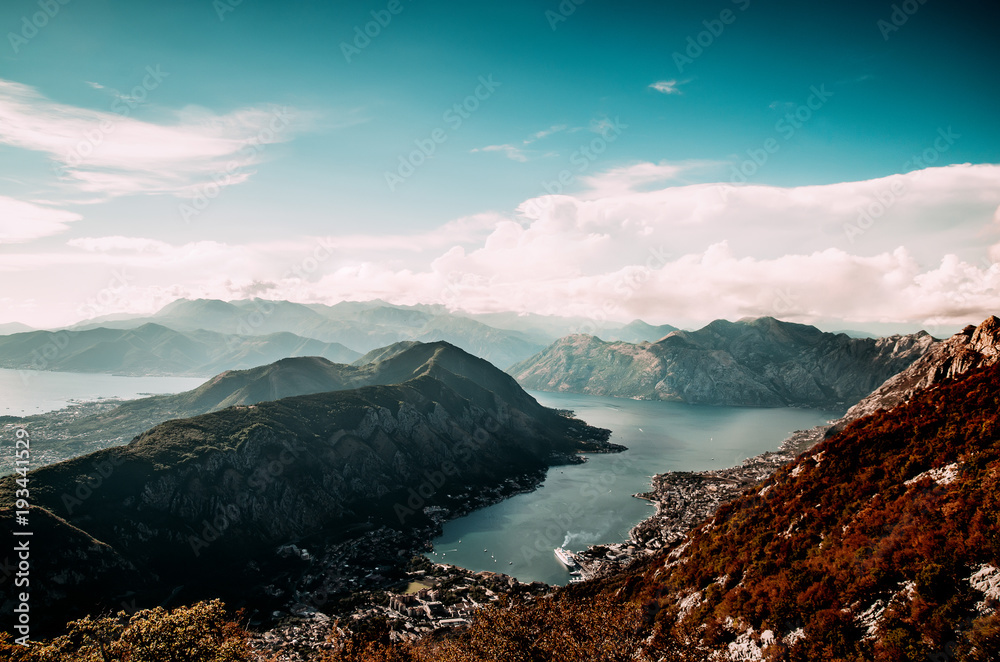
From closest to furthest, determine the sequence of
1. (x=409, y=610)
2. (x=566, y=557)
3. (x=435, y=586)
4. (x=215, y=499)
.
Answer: (x=409, y=610), (x=435, y=586), (x=566, y=557), (x=215, y=499)

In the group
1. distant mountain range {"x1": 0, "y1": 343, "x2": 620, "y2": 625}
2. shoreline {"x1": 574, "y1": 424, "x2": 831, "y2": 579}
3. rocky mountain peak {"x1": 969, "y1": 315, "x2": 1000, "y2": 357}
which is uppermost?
rocky mountain peak {"x1": 969, "y1": 315, "x2": 1000, "y2": 357}

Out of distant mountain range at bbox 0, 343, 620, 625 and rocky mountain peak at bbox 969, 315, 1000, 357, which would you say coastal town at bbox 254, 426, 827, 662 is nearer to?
distant mountain range at bbox 0, 343, 620, 625

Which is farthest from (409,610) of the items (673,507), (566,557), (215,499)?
(673,507)

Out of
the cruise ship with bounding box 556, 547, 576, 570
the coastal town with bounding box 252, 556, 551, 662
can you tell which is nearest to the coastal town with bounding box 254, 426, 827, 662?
the coastal town with bounding box 252, 556, 551, 662

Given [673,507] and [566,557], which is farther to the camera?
[673,507]

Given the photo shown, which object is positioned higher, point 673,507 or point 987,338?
point 987,338

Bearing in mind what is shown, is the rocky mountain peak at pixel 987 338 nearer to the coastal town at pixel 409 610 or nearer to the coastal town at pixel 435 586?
the coastal town at pixel 435 586

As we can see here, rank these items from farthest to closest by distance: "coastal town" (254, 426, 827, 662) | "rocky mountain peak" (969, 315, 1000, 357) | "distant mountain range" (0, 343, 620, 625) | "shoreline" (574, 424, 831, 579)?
1. "shoreline" (574, 424, 831, 579)
2. "distant mountain range" (0, 343, 620, 625)
3. "coastal town" (254, 426, 827, 662)
4. "rocky mountain peak" (969, 315, 1000, 357)

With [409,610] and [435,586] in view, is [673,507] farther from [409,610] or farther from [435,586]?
[409,610]

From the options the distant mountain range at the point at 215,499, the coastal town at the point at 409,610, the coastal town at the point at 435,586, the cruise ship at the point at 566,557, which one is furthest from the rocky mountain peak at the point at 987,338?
the distant mountain range at the point at 215,499

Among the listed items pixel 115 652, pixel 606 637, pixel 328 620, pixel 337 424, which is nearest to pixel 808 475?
pixel 606 637
